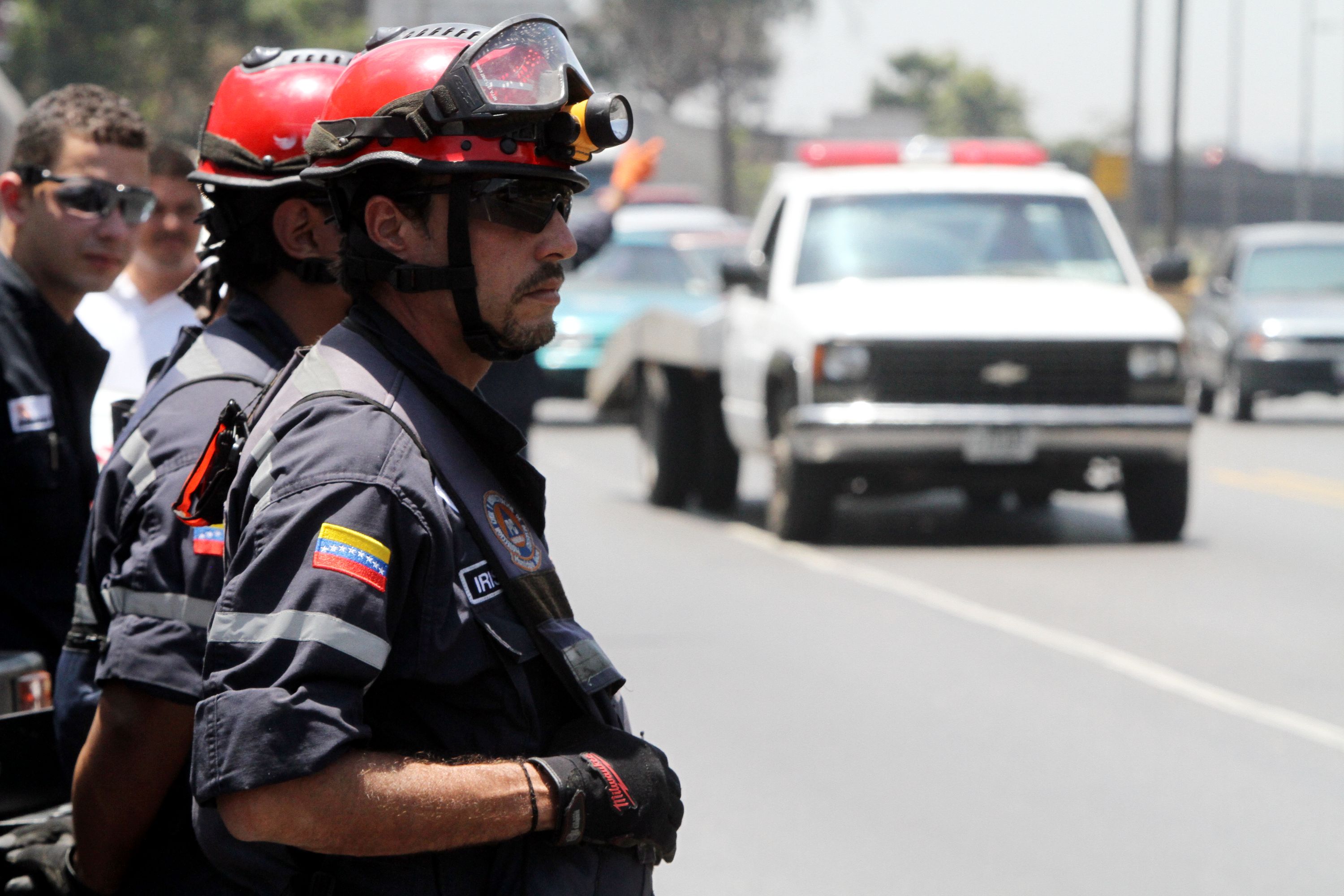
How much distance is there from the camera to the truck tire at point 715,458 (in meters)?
12.7

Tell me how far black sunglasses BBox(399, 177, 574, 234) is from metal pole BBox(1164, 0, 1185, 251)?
3194 centimetres

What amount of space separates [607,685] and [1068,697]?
5207mm

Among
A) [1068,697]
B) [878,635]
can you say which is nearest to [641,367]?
[878,635]

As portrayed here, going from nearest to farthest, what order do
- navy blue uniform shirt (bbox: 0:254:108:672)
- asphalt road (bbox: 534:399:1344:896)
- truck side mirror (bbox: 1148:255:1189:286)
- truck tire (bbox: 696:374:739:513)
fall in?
1. navy blue uniform shirt (bbox: 0:254:108:672)
2. asphalt road (bbox: 534:399:1344:896)
3. truck side mirror (bbox: 1148:255:1189:286)
4. truck tire (bbox: 696:374:739:513)

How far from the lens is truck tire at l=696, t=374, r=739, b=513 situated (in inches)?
502

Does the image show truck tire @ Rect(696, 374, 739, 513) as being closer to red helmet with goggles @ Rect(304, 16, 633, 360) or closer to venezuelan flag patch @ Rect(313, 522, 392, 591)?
red helmet with goggles @ Rect(304, 16, 633, 360)

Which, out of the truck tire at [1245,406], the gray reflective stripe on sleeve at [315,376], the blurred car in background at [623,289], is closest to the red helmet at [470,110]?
the gray reflective stripe on sleeve at [315,376]

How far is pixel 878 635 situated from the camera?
27.6 feet

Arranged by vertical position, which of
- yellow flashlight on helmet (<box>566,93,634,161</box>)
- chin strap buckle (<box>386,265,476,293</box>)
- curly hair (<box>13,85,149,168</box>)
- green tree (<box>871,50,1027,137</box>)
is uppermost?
yellow flashlight on helmet (<box>566,93,634,161</box>)

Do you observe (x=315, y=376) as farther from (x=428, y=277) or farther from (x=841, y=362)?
(x=841, y=362)

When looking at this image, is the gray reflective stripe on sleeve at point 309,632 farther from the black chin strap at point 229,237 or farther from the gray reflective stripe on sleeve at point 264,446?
the black chin strap at point 229,237

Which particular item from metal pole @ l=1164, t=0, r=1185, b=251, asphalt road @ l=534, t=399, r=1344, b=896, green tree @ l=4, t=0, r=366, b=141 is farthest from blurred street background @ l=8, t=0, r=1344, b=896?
green tree @ l=4, t=0, r=366, b=141

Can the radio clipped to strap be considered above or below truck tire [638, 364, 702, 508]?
above

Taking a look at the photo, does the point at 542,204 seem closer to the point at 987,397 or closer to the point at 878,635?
the point at 878,635
